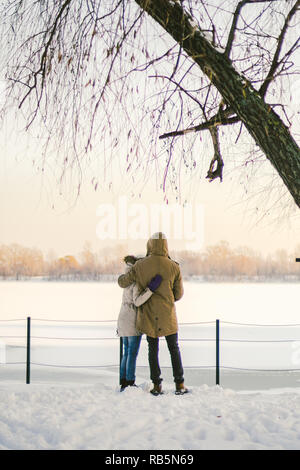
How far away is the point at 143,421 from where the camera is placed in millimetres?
4137

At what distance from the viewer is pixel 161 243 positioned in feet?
17.3

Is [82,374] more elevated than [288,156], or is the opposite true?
[288,156]

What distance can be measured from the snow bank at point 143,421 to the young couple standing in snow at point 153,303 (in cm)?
29

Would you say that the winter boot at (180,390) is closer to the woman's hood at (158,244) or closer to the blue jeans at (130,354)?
the blue jeans at (130,354)

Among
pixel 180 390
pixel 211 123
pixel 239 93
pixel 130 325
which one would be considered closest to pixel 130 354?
pixel 130 325

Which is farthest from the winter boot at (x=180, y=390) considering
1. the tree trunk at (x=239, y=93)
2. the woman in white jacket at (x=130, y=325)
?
the tree trunk at (x=239, y=93)

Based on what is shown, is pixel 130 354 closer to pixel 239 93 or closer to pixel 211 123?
pixel 211 123

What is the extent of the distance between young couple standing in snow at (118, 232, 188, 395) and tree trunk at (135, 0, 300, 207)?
1.67 metres

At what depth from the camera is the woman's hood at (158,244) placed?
17.3ft

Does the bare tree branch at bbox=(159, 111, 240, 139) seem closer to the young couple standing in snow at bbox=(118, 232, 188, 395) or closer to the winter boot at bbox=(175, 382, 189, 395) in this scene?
the young couple standing in snow at bbox=(118, 232, 188, 395)

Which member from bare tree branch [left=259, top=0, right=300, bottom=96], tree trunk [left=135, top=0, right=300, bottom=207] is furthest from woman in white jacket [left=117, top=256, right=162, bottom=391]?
bare tree branch [left=259, top=0, right=300, bottom=96]
